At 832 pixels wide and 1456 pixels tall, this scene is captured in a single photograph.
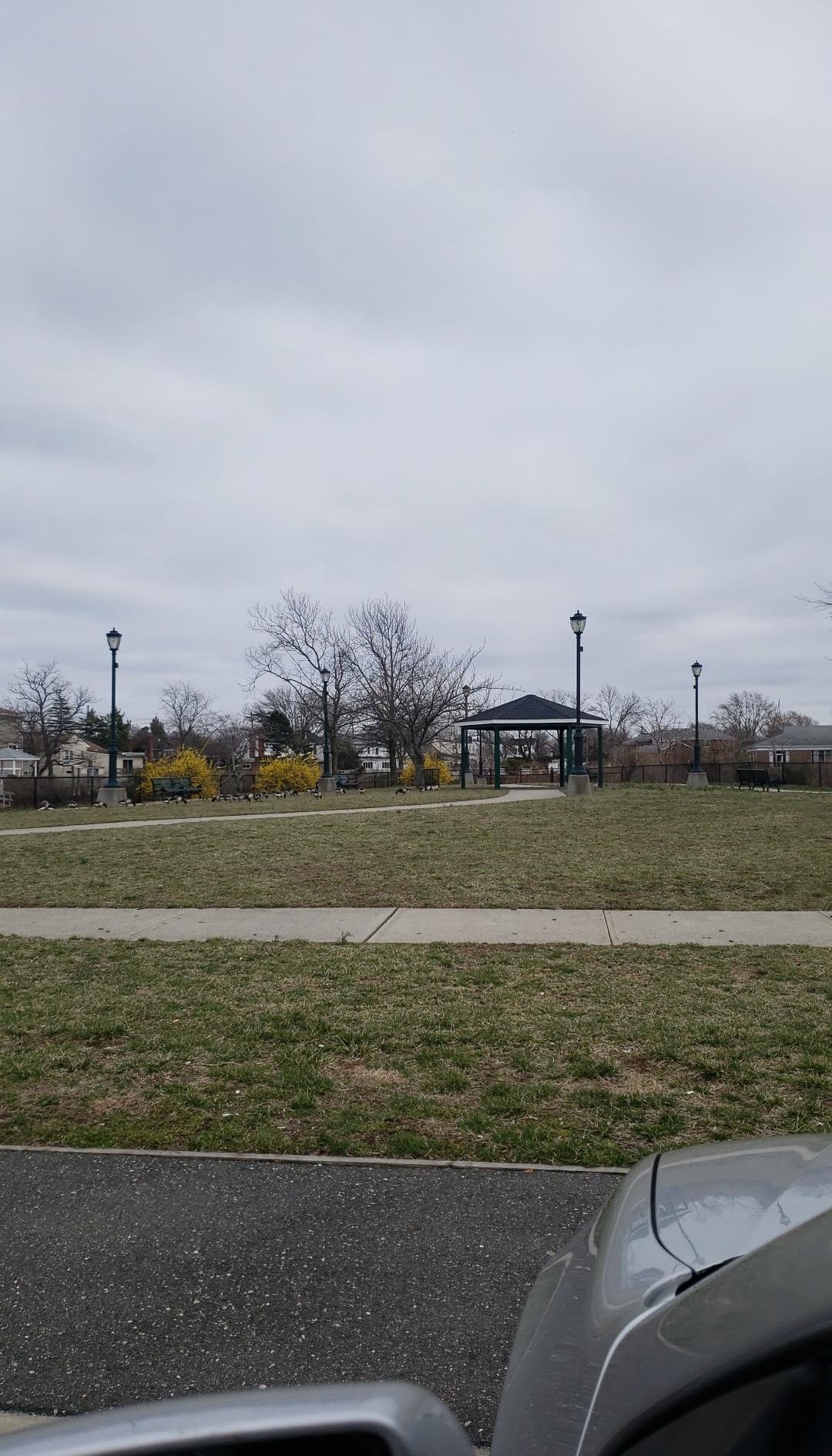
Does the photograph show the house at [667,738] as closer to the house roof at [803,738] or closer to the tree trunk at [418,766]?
the house roof at [803,738]

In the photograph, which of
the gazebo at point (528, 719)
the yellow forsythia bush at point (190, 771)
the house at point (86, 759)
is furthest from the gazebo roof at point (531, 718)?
the house at point (86, 759)

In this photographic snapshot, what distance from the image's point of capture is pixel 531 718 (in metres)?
31.6

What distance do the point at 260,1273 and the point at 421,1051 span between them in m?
2.04

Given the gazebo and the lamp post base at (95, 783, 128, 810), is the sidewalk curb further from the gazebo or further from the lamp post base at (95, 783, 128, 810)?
the gazebo

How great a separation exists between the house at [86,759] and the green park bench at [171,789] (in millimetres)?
54069

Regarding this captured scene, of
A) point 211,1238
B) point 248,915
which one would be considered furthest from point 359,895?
point 211,1238

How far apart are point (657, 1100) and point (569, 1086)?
1.36ft

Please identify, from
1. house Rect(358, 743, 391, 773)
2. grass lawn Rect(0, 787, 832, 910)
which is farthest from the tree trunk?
house Rect(358, 743, 391, 773)

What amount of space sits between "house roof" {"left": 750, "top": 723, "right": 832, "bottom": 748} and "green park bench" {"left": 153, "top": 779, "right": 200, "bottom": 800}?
5856cm

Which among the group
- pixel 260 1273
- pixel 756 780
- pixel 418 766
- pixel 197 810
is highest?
pixel 418 766

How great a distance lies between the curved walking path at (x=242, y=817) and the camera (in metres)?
17.2

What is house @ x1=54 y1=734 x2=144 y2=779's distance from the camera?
8712 centimetres

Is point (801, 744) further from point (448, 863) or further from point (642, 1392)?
point (642, 1392)

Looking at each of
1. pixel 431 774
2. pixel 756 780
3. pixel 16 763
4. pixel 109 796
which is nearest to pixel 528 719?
pixel 756 780
